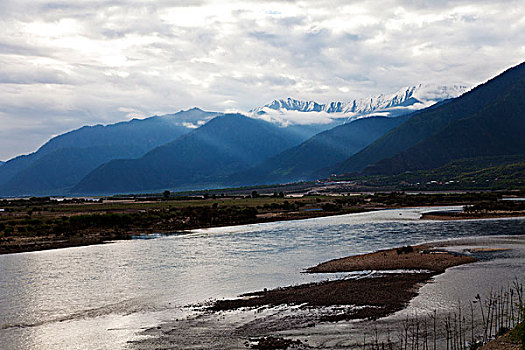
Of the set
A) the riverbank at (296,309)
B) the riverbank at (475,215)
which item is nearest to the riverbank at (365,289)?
Result: the riverbank at (296,309)

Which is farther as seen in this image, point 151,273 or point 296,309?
point 151,273

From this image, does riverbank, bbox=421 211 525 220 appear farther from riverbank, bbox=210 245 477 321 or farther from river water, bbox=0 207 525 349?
riverbank, bbox=210 245 477 321

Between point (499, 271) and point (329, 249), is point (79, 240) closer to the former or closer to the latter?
point (329, 249)

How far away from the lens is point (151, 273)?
5725 centimetres

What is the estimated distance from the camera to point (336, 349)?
101 ft

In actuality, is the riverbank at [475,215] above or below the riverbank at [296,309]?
above

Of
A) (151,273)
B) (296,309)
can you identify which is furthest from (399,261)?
(151,273)

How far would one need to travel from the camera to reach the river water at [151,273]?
1503 inches

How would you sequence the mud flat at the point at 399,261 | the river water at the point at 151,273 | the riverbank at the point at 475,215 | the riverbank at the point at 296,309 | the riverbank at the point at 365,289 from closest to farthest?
the riverbank at the point at 296,309 < the river water at the point at 151,273 < the riverbank at the point at 365,289 < the mud flat at the point at 399,261 < the riverbank at the point at 475,215

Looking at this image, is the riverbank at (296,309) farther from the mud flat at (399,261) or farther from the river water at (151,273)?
the river water at (151,273)

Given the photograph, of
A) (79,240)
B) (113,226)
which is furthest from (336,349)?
(113,226)

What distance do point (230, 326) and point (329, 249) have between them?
123ft

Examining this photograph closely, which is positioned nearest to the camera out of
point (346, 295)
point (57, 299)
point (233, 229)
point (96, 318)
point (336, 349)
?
point (336, 349)

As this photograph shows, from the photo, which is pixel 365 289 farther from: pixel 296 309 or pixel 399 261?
pixel 399 261
